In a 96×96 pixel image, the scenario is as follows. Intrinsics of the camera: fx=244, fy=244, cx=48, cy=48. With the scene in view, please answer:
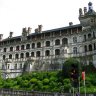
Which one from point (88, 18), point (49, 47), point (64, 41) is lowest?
point (49, 47)

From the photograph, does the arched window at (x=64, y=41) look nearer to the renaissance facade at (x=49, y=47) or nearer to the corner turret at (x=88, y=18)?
the renaissance facade at (x=49, y=47)

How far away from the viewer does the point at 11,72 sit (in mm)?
77000

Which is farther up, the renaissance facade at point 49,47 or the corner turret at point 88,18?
the corner turret at point 88,18

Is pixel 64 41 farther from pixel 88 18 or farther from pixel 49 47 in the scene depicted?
pixel 88 18

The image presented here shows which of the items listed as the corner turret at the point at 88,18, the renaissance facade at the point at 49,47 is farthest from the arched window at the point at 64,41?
the corner turret at the point at 88,18

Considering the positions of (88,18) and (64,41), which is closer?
(88,18)

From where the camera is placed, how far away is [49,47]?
7238cm

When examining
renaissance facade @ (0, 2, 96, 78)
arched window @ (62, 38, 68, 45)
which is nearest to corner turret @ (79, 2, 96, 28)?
renaissance facade @ (0, 2, 96, 78)

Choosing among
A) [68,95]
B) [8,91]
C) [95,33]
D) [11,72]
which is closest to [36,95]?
[68,95]

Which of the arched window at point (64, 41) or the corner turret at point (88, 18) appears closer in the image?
the corner turret at point (88, 18)

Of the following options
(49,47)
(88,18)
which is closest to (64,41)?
(49,47)

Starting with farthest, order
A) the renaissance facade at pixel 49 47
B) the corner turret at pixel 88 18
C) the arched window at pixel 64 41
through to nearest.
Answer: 1. the arched window at pixel 64 41
2. the corner turret at pixel 88 18
3. the renaissance facade at pixel 49 47

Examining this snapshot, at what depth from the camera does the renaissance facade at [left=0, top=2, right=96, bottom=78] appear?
212 ft

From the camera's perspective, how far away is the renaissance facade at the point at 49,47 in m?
64.7
